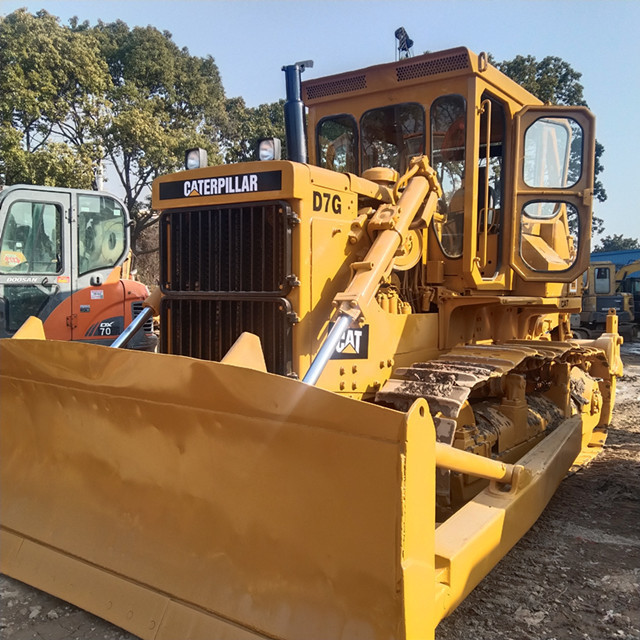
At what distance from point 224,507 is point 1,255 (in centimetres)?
624

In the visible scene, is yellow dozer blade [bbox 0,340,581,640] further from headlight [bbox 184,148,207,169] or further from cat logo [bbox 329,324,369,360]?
headlight [bbox 184,148,207,169]

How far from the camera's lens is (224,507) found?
257 centimetres

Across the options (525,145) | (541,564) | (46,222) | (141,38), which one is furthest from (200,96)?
(541,564)

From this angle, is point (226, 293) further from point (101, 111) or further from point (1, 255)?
point (101, 111)

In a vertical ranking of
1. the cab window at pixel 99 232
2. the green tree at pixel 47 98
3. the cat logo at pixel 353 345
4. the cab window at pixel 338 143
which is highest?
the green tree at pixel 47 98

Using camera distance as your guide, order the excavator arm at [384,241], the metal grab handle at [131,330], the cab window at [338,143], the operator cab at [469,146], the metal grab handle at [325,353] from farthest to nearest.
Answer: the cab window at [338,143]
the operator cab at [469,146]
the metal grab handle at [131,330]
the excavator arm at [384,241]
the metal grab handle at [325,353]

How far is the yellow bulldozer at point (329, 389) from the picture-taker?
7.60 feet

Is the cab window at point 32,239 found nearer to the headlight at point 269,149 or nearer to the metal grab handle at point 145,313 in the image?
the metal grab handle at point 145,313

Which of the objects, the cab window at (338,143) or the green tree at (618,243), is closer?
the cab window at (338,143)

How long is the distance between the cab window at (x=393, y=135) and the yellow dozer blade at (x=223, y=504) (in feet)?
8.96

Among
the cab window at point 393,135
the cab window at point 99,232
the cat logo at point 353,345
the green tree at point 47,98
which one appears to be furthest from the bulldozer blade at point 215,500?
the green tree at point 47,98

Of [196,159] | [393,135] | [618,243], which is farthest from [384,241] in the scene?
[618,243]

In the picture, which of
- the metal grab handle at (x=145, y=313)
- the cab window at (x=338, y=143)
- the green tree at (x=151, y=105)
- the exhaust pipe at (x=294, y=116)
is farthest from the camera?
the green tree at (x=151, y=105)

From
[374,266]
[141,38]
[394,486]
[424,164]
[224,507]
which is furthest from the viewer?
[141,38]
